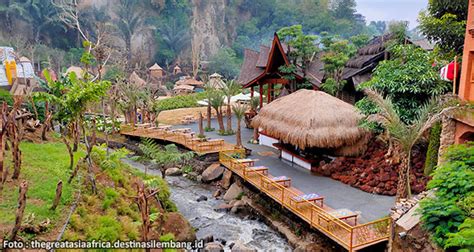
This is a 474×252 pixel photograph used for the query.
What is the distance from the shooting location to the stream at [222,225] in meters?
12.5

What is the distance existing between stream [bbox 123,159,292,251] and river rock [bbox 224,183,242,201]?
354mm

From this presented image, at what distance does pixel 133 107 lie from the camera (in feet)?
83.9

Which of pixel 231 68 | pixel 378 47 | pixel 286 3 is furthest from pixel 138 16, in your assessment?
pixel 378 47

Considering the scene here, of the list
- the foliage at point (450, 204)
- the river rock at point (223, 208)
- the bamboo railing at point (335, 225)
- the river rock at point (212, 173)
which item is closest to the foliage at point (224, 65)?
the river rock at point (212, 173)

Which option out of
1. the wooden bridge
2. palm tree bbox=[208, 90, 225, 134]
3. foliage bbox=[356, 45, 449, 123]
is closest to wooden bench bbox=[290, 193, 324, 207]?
the wooden bridge

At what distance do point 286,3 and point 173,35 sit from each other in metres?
26.2

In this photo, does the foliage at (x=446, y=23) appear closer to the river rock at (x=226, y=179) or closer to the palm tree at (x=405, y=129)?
the palm tree at (x=405, y=129)

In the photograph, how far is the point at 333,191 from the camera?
44.3ft

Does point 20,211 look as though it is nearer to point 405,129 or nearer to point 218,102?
point 405,129

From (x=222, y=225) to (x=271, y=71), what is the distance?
11.6m

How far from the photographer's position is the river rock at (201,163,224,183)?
721 inches

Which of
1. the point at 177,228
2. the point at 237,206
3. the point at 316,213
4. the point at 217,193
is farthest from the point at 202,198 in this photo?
the point at 316,213

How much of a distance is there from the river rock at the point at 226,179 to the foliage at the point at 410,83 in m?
6.77

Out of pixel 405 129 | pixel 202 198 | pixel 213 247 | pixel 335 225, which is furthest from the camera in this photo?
pixel 202 198
